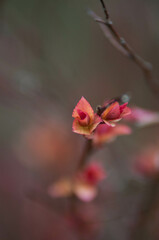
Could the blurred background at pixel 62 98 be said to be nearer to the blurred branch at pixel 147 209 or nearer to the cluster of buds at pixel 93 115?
the blurred branch at pixel 147 209

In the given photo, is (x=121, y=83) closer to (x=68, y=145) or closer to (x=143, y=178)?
(x=68, y=145)

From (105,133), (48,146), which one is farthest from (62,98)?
(105,133)

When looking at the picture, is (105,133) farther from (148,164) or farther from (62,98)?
(62,98)

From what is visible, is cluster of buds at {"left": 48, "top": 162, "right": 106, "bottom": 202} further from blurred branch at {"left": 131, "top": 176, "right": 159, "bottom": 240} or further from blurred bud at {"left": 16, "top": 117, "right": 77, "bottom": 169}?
blurred bud at {"left": 16, "top": 117, "right": 77, "bottom": 169}

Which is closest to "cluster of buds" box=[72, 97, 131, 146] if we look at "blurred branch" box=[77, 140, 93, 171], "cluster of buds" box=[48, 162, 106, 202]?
"blurred branch" box=[77, 140, 93, 171]

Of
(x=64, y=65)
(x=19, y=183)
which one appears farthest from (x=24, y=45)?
(x=19, y=183)

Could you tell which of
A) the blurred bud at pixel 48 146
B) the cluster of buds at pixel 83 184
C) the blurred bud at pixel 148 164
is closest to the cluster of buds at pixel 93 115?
the cluster of buds at pixel 83 184
